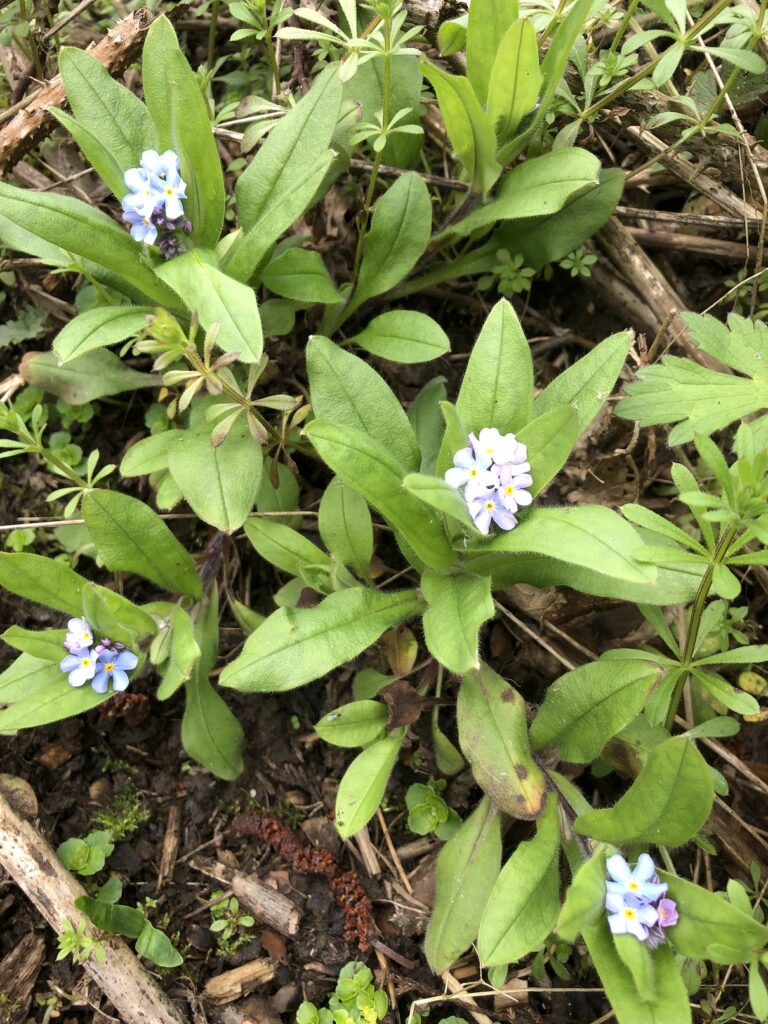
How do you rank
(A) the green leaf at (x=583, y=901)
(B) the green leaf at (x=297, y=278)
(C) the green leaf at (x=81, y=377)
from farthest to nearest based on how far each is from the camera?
1. (C) the green leaf at (x=81, y=377)
2. (B) the green leaf at (x=297, y=278)
3. (A) the green leaf at (x=583, y=901)

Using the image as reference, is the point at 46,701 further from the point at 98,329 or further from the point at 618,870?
the point at 618,870

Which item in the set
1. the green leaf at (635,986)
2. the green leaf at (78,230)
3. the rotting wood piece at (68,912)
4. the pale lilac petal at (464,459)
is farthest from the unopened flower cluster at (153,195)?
the green leaf at (635,986)

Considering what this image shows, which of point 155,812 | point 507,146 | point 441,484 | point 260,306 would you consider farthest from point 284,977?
point 507,146

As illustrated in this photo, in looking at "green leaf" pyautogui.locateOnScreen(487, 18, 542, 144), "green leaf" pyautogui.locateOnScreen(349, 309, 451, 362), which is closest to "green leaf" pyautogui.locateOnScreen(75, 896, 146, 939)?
"green leaf" pyautogui.locateOnScreen(349, 309, 451, 362)

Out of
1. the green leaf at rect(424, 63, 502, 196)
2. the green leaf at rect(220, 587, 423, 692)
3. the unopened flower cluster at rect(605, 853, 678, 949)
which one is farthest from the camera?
the green leaf at rect(424, 63, 502, 196)

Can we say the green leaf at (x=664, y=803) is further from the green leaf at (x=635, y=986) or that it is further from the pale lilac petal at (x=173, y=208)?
the pale lilac petal at (x=173, y=208)

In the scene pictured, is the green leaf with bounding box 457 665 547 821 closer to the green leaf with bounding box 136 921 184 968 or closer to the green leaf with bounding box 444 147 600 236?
the green leaf with bounding box 136 921 184 968
